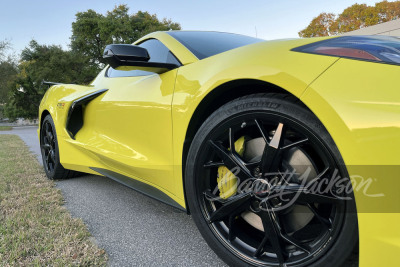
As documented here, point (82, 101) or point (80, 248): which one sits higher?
point (82, 101)

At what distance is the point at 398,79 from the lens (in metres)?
0.89

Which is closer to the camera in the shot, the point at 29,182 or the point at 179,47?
the point at 179,47

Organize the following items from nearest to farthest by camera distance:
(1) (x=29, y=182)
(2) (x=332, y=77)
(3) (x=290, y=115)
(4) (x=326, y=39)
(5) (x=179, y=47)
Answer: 1. (2) (x=332, y=77)
2. (3) (x=290, y=115)
3. (4) (x=326, y=39)
4. (5) (x=179, y=47)
5. (1) (x=29, y=182)

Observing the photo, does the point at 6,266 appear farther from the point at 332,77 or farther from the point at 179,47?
the point at 332,77

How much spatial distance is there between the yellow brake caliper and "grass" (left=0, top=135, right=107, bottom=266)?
702mm

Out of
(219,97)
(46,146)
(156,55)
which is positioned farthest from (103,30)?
(219,97)

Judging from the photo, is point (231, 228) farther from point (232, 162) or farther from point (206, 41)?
point (206, 41)

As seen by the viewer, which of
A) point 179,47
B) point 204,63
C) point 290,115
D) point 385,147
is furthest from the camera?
point 179,47

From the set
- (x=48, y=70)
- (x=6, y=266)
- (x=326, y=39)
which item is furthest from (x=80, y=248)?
(x=48, y=70)

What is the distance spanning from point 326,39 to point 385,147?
570 mm

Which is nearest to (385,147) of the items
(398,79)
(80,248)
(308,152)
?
(398,79)

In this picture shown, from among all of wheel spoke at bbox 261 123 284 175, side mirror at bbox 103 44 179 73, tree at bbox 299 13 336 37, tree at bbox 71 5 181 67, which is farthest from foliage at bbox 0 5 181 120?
wheel spoke at bbox 261 123 284 175

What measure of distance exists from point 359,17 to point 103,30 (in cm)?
3138

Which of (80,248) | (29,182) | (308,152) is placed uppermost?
(308,152)
